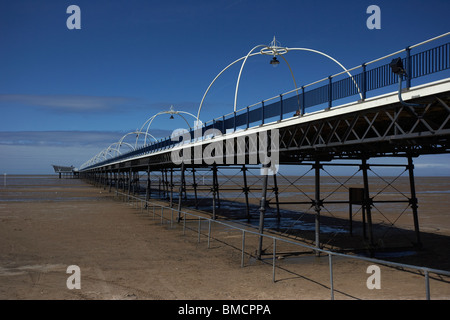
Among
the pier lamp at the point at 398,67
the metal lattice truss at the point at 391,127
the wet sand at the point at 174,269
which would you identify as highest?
the pier lamp at the point at 398,67

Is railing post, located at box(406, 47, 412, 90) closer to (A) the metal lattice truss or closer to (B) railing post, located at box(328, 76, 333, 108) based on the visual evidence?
(A) the metal lattice truss

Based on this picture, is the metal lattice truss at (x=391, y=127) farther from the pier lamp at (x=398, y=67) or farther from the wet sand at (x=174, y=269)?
the wet sand at (x=174, y=269)

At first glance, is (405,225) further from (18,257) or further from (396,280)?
(18,257)

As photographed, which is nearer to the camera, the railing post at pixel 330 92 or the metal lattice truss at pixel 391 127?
the metal lattice truss at pixel 391 127

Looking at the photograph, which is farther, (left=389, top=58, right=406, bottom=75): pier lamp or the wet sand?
the wet sand

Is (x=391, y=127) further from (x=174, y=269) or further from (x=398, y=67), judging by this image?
(x=174, y=269)

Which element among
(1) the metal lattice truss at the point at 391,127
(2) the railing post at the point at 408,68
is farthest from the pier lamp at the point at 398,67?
(1) the metal lattice truss at the point at 391,127

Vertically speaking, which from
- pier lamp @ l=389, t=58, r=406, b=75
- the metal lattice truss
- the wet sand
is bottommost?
the wet sand

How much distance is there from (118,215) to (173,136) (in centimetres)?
757

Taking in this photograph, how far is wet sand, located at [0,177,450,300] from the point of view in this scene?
11.3m

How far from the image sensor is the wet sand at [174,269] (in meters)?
11.3

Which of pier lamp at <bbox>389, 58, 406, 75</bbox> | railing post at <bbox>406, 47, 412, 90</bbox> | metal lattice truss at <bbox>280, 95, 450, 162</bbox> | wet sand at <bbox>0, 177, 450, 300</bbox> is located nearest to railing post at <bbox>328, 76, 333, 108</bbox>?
metal lattice truss at <bbox>280, 95, 450, 162</bbox>

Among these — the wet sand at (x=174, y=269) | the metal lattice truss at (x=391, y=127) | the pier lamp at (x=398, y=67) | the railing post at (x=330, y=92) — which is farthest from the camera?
the railing post at (x=330, y=92)
